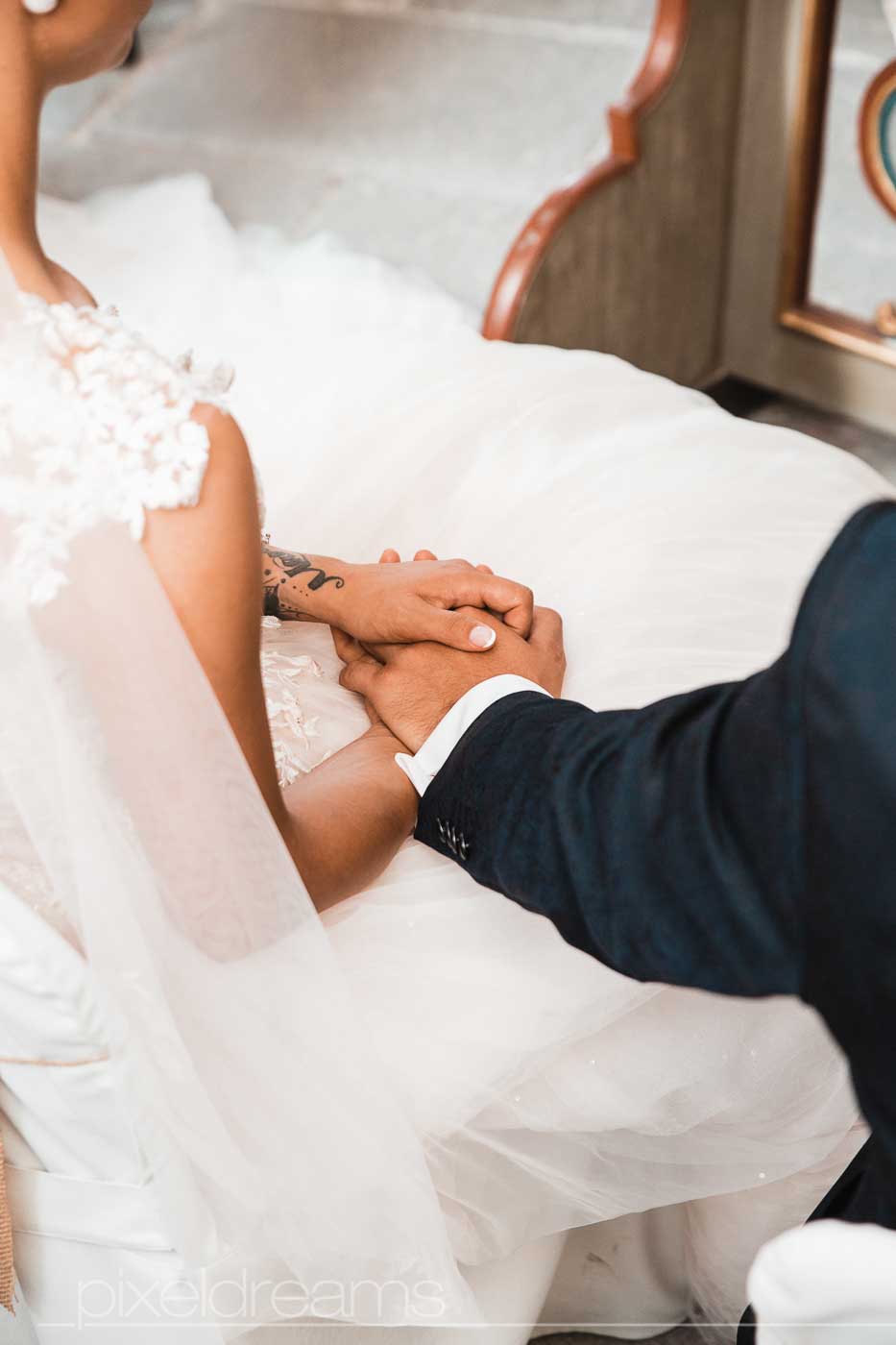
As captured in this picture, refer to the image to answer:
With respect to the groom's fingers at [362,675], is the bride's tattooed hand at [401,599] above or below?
above

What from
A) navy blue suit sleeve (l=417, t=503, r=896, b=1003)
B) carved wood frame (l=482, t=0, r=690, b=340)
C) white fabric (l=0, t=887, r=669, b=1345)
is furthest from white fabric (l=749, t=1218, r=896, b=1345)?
carved wood frame (l=482, t=0, r=690, b=340)

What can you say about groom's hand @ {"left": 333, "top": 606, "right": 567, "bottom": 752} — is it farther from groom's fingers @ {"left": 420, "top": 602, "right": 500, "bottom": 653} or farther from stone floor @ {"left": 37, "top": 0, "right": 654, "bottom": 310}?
stone floor @ {"left": 37, "top": 0, "right": 654, "bottom": 310}

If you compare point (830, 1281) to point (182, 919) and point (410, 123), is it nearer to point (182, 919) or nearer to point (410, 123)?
point (182, 919)

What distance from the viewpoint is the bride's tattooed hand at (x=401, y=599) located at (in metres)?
1.12

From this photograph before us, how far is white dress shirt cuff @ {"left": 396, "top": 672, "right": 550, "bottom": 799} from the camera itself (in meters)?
1.03

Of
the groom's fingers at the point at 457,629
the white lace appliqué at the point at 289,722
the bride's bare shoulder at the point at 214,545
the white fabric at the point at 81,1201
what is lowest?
the white fabric at the point at 81,1201

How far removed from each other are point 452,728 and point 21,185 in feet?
1.60

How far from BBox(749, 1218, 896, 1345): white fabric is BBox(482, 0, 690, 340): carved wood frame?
158 cm

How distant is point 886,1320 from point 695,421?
0.95 metres

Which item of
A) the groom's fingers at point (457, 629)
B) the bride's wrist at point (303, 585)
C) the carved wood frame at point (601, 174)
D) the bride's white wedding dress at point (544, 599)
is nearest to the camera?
the bride's white wedding dress at point (544, 599)

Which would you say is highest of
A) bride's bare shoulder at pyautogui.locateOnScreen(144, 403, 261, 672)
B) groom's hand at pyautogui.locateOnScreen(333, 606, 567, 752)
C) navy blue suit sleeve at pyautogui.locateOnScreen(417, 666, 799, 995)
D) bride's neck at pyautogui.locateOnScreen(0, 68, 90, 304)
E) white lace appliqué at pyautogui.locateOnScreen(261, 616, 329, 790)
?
bride's neck at pyautogui.locateOnScreen(0, 68, 90, 304)

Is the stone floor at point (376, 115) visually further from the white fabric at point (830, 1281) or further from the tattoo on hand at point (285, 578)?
the white fabric at point (830, 1281)

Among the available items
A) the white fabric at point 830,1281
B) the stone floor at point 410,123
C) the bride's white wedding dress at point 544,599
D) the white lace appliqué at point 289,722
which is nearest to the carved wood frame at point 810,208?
the stone floor at point 410,123

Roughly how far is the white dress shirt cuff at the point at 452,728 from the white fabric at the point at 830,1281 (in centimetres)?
43
